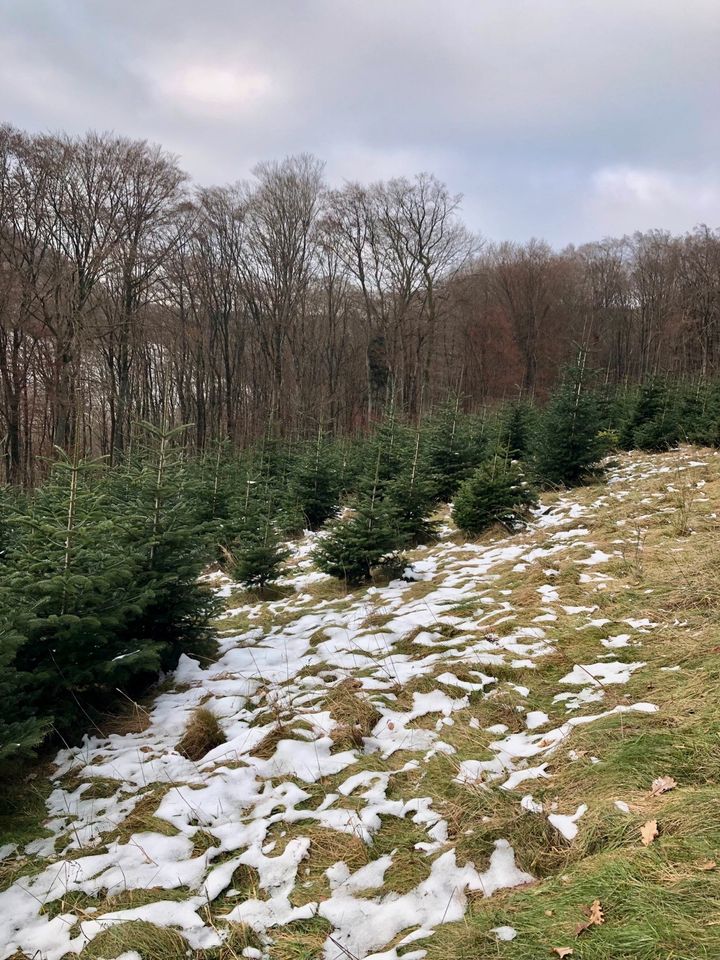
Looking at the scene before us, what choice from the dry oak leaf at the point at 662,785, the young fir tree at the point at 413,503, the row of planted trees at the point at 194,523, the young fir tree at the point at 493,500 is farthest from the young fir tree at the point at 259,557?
the dry oak leaf at the point at 662,785

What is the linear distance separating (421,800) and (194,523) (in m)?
5.13

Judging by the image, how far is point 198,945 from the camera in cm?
211

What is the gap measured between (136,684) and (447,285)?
32610 millimetres

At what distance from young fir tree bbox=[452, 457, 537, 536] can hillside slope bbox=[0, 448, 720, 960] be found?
10.1 feet

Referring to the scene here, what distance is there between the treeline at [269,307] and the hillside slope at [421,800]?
973 centimetres

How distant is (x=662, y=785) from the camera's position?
223 cm

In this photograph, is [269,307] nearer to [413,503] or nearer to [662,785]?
[413,503]

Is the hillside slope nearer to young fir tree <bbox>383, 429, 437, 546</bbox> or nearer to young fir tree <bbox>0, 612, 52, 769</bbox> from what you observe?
young fir tree <bbox>0, 612, 52, 769</bbox>

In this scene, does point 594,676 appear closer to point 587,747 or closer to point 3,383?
point 587,747

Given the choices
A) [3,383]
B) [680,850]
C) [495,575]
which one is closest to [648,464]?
[495,575]

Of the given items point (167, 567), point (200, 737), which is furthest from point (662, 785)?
point (167, 567)

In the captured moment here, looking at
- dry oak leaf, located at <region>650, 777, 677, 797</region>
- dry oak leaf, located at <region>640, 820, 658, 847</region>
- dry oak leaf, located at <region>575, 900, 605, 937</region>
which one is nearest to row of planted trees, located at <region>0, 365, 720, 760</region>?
dry oak leaf, located at <region>575, 900, 605, 937</region>

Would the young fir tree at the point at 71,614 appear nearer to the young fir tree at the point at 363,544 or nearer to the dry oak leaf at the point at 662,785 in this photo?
the young fir tree at the point at 363,544

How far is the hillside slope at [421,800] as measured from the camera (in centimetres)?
194
